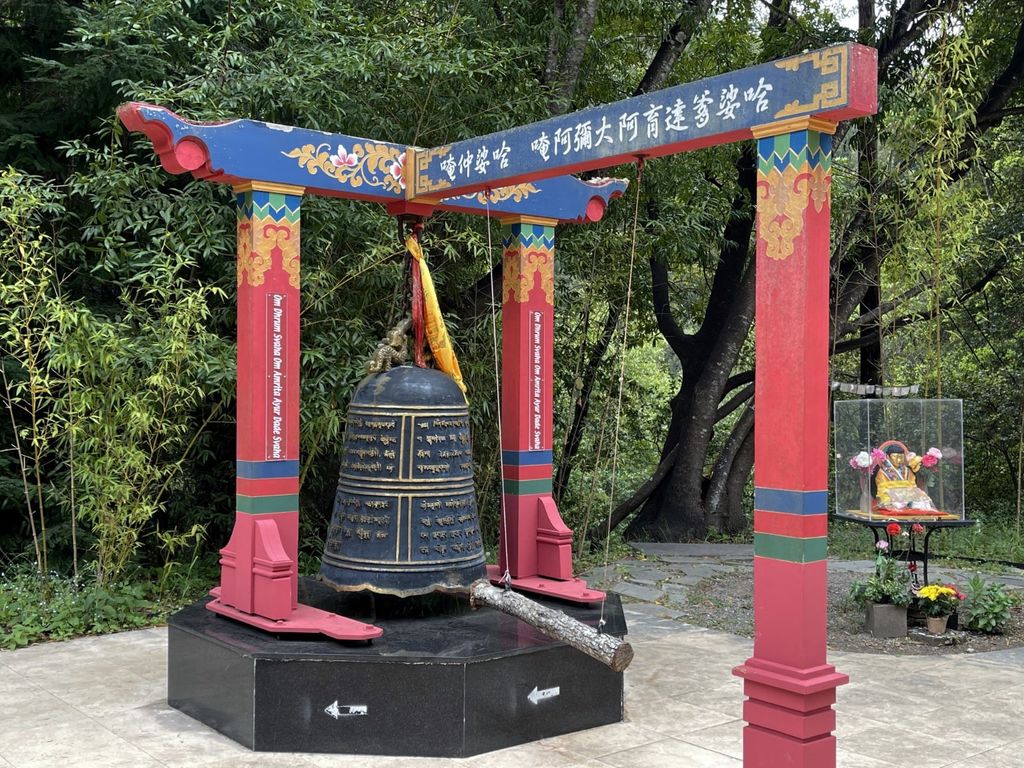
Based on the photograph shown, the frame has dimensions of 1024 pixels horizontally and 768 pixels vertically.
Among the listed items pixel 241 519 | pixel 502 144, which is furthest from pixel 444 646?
pixel 502 144

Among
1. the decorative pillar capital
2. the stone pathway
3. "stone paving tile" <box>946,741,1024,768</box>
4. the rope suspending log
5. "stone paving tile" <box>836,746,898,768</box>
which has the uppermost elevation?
the decorative pillar capital

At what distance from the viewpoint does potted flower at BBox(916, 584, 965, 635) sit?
20.0 feet

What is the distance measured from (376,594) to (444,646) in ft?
2.07

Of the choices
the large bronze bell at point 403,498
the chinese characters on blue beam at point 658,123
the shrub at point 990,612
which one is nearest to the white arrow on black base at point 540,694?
the large bronze bell at point 403,498

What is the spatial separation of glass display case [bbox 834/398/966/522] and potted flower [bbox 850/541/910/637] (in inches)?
13.6

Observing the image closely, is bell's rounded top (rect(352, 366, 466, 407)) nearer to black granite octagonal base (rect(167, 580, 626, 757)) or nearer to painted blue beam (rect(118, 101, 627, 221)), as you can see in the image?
painted blue beam (rect(118, 101, 627, 221))

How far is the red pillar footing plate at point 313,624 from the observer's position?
4.19m

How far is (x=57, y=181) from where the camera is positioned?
7.26m

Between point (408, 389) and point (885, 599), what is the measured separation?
3.36m

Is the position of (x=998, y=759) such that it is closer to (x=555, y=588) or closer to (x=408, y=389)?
(x=555, y=588)

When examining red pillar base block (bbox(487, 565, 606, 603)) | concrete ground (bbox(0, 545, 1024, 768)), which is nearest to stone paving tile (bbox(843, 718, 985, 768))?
concrete ground (bbox(0, 545, 1024, 768))

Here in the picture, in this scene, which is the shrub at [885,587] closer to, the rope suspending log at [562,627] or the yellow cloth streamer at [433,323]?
the rope suspending log at [562,627]

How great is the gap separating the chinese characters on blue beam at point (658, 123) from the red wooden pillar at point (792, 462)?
0.39 feet

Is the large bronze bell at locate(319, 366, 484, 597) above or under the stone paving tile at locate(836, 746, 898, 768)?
above
